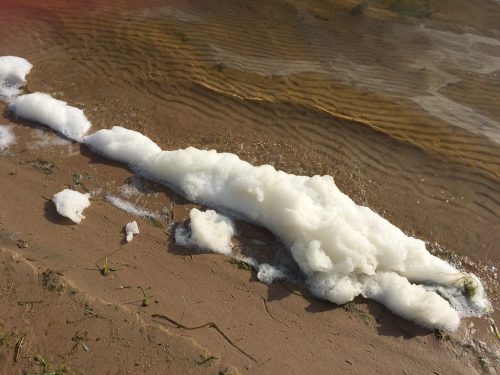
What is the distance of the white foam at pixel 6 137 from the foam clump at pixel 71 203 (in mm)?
1329

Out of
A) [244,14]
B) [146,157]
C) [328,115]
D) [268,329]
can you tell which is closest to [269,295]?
[268,329]

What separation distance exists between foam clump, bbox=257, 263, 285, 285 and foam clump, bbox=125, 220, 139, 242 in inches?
56.7

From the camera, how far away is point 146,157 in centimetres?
542

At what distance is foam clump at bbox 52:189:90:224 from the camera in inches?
185

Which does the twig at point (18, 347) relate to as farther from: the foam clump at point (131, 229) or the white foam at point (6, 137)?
the white foam at point (6, 137)

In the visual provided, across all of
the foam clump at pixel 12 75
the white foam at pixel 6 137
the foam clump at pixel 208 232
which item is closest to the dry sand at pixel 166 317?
the foam clump at pixel 208 232

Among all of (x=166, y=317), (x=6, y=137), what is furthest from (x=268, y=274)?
(x=6, y=137)

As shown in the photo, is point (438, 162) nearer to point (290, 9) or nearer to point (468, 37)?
point (468, 37)

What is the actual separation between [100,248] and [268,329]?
197cm

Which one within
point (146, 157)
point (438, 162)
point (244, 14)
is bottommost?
point (146, 157)

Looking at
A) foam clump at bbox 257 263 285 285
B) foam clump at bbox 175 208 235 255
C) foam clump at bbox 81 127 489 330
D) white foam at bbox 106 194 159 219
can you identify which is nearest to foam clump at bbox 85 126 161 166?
foam clump at bbox 81 127 489 330

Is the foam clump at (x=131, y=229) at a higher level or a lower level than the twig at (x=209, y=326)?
higher

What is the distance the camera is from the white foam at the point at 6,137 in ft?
18.4

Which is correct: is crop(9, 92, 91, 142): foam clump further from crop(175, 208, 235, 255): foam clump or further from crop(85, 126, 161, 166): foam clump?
crop(175, 208, 235, 255): foam clump
